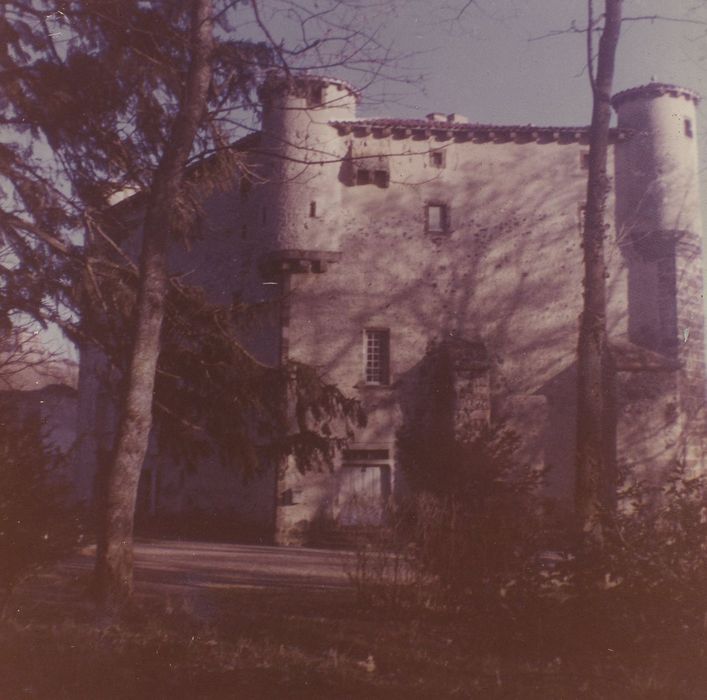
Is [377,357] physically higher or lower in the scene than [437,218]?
lower

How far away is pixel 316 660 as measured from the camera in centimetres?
661

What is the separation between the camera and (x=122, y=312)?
11523 millimetres

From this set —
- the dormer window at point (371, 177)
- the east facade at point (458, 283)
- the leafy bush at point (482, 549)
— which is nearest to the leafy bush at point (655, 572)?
the leafy bush at point (482, 549)

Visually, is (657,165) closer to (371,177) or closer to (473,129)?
(473,129)

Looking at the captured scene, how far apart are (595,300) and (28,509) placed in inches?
311

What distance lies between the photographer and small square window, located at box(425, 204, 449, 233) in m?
24.1

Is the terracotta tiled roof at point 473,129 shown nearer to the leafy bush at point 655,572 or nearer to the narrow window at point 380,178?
the narrow window at point 380,178

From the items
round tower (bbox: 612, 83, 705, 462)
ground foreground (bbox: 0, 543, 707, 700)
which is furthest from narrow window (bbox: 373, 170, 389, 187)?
ground foreground (bbox: 0, 543, 707, 700)

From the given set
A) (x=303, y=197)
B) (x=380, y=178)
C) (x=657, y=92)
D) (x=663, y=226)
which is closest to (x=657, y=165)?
(x=663, y=226)

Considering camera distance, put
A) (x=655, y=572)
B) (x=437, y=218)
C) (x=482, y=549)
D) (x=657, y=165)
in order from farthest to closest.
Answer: (x=657, y=165)
(x=437, y=218)
(x=482, y=549)
(x=655, y=572)

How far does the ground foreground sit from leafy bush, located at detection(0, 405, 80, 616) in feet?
1.97

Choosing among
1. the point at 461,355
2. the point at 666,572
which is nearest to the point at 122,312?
the point at 666,572

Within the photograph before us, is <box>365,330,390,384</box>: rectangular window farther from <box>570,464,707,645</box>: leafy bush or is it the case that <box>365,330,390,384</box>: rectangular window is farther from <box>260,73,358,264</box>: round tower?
<box>570,464,707,645</box>: leafy bush

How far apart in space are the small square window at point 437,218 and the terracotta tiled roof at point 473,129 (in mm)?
2142
